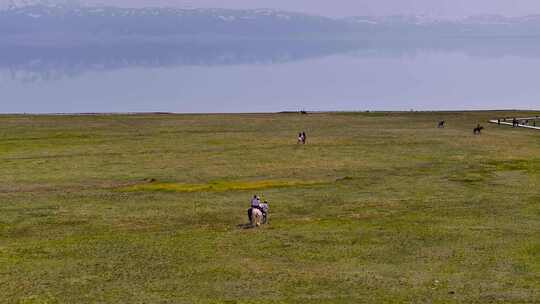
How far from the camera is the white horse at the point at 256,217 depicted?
47.3 metres

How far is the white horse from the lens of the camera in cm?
4734

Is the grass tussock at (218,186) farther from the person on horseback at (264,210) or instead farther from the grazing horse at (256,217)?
the grazing horse at (256,217)

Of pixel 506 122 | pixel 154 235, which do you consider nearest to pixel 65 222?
pixel 154 235

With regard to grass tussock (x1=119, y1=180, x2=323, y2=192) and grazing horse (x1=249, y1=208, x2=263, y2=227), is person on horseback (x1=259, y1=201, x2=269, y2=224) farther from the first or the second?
grass tussock (x1=119, y1=180, x2=323, y2=192)

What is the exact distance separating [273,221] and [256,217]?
8.53 ft

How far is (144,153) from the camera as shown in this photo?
85000 millimetres

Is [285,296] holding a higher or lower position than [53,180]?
lower

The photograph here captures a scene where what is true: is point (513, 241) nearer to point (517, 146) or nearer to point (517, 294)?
point (517, 294)

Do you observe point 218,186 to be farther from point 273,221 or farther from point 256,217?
point 256,217

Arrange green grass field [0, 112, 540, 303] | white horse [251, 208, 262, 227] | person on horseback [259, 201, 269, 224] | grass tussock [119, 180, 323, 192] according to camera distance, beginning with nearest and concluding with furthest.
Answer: green grass field [0, 112, 540, 303] < white horse [251, 208, 262, 227] < person on horseback [259, 201, 269, 224] < grass tussock [119, 180, 323, 192]

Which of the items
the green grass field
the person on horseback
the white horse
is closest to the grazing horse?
the white horse

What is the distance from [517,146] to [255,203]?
52.4m

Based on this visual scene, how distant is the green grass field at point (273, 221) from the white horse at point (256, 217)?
2.17 feet

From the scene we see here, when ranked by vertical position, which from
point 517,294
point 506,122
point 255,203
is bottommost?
point 517,294
